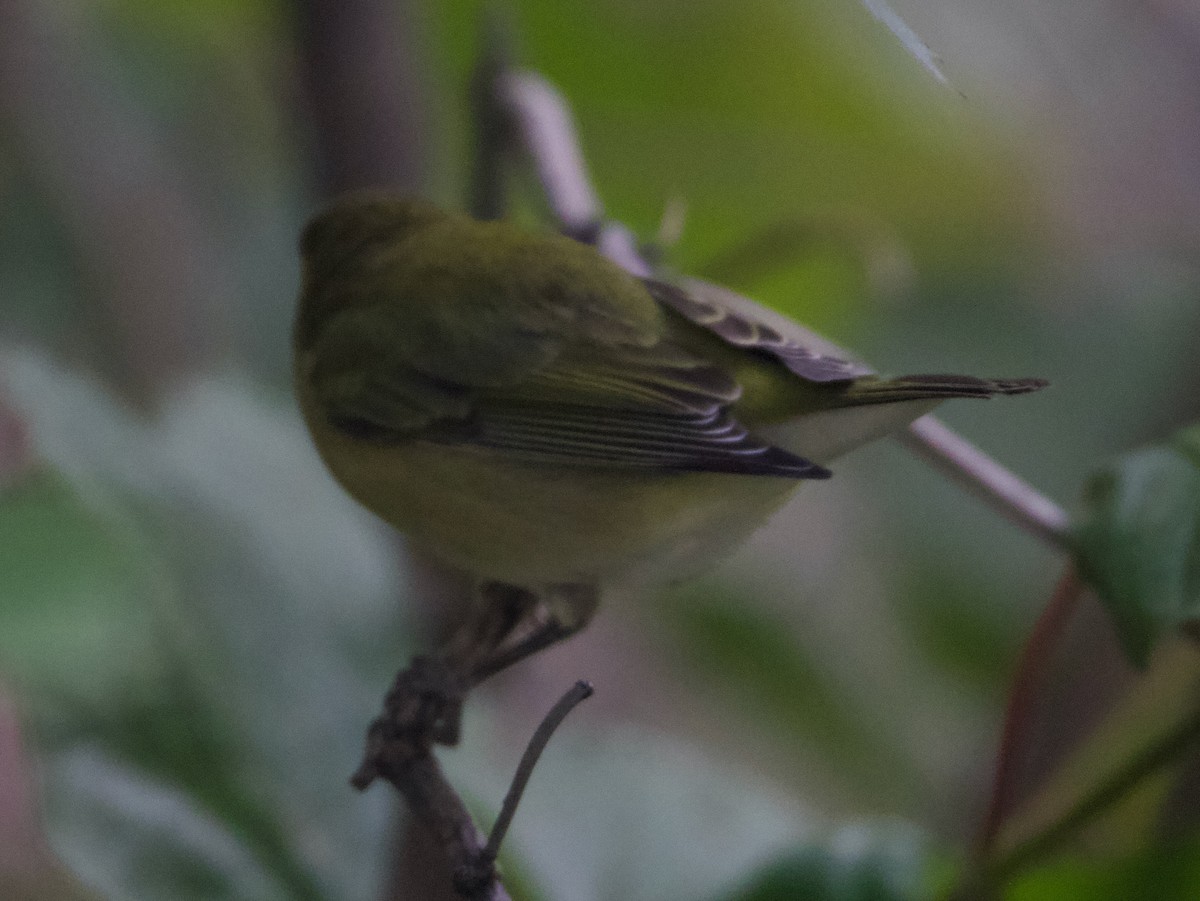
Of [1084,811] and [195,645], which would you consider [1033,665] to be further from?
[195,645]

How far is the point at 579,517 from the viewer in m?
2.18

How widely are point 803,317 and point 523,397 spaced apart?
1330 mm

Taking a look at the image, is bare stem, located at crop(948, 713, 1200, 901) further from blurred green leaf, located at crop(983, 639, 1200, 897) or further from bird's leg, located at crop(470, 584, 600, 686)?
bird's leg, located at crop(470, 584, 600, 686)

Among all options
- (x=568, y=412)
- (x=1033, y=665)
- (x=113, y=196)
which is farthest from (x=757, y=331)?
(x=113, y=196)

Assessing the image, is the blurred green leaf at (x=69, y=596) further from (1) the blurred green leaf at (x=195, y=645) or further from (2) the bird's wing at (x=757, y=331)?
(2) the bird's wing at (x=757, y=331)

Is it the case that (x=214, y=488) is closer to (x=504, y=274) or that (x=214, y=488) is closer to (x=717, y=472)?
(x=504, y=274)

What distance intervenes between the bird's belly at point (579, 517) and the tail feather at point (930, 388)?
0.73 ft

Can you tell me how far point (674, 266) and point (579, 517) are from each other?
1.18 meters

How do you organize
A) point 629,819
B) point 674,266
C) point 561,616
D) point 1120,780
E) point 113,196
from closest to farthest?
point 1120,780
point 561,616
point 629,819
point 674,266
point 113,196

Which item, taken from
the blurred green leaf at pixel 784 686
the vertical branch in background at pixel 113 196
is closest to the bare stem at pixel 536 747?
the blurred green leaf at pixel 784 686

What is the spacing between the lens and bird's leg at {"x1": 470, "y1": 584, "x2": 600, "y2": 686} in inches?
86.0

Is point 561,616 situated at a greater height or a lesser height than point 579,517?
lesser

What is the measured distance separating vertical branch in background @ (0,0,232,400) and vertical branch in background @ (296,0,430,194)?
77cm

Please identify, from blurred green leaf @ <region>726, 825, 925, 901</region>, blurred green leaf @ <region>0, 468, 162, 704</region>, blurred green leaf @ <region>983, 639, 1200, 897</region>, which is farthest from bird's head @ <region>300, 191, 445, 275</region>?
blurred green leaf @ <region>983, 639, 1200, 897</region>
